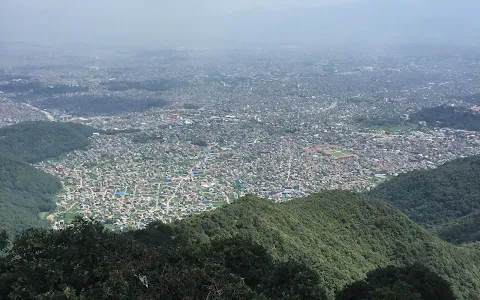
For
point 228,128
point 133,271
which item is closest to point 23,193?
point 228,128

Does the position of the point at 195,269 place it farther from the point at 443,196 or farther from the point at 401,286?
the point at 443,196

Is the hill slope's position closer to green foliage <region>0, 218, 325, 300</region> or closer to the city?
green foliage <region>0, 218, 325, 300</region>

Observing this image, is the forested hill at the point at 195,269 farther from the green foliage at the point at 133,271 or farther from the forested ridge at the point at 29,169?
the forested ridge at the point at 29,169

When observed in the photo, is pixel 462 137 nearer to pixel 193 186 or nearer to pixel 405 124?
pixel 405 124

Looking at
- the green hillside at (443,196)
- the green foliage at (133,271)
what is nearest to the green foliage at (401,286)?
the green foliage at (133,271)

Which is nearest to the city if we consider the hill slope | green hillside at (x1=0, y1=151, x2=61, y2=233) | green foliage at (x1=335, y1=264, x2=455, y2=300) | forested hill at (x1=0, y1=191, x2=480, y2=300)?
green hillside at (x1=0, y1=151, x2=61, y2=233)

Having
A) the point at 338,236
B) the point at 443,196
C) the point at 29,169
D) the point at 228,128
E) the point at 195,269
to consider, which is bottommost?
the point at 228,128

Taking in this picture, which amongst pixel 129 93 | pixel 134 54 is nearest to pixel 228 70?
pixel 129 93
